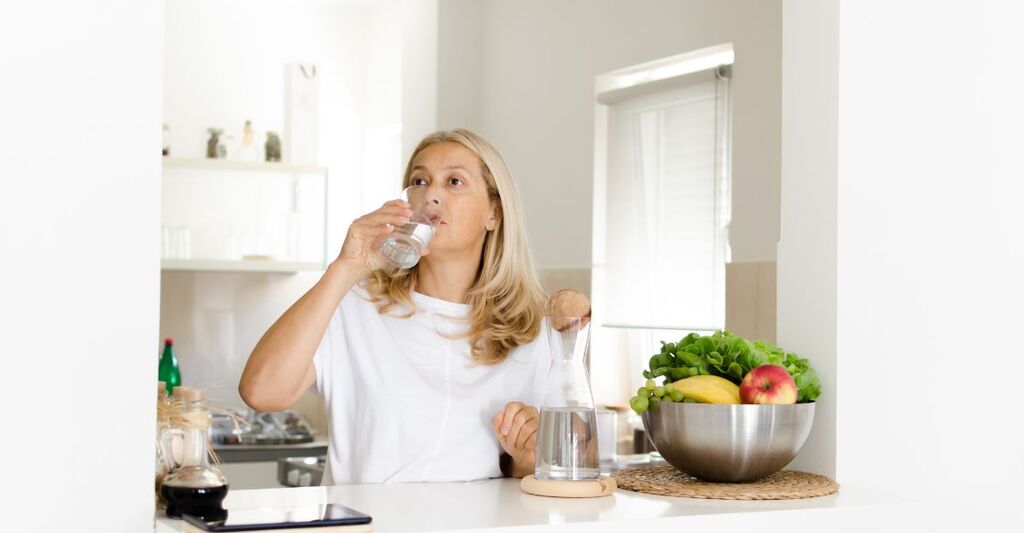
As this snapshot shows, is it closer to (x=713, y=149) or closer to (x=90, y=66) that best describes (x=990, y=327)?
(x=90, y=66)

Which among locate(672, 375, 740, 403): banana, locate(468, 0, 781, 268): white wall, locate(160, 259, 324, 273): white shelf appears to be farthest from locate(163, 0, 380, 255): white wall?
locate(672, 375, 740, 403): banana

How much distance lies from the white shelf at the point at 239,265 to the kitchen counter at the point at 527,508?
3177mm

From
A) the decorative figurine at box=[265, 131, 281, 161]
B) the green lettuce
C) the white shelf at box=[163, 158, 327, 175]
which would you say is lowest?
the green lettuce

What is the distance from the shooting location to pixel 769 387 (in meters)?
1.73

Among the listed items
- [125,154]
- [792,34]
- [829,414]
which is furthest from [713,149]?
[125,154]

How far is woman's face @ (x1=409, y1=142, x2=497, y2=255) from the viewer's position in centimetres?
212

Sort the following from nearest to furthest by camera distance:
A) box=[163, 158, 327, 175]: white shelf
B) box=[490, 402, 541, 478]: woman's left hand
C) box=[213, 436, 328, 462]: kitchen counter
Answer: box=[490, 402, 541, 478]: woman's left hand
box=[213, 436, 328, 462]: kitchen counter
box=[163, 158, 327, 175]: white shelf

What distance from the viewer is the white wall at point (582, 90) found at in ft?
11.0

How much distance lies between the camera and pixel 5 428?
1.29m

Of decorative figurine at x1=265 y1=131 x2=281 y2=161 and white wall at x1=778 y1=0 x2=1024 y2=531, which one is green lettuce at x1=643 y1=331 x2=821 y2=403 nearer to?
white wall at x1=778 y1=0 x2=1024 y2=531

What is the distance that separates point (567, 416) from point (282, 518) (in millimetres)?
499

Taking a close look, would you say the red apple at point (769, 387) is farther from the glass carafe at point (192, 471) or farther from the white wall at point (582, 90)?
the white wall at point (582, 90)

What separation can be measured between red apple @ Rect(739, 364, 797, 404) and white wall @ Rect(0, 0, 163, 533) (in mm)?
870

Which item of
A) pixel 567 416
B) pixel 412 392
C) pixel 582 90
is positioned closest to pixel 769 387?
pixel 567 416
